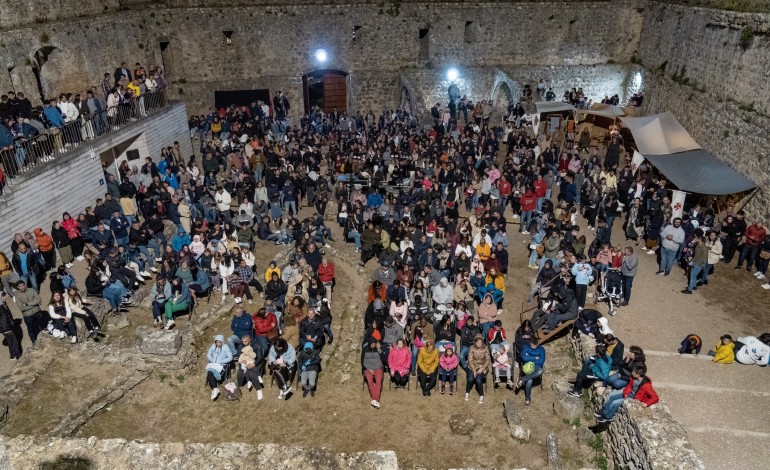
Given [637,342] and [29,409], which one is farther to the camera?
[637,342]

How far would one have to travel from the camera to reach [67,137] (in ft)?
56.6

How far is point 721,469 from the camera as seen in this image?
8586 mm

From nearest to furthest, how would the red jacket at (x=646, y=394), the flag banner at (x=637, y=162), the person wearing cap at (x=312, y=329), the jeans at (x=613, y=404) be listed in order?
the red jacket at (x=646, y=394) → the jeans at (x=613, y=404) → the person wearing cap at (x=312, y=329) → the flag banner at (x=637, y=162)

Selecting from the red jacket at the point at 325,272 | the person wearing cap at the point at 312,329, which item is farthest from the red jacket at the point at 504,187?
the person wearing cap at the point at 312,329

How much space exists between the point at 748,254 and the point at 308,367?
1248 centimetres

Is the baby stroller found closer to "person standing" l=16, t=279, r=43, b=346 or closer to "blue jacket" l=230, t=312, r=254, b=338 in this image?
"blue jacket" l=230, t=312, r=254, b=338

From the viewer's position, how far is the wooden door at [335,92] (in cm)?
3022

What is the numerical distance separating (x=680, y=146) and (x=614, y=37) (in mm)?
12522

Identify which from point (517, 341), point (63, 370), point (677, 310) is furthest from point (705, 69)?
point (63, 370)

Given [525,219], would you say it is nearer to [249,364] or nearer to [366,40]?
[249,364]

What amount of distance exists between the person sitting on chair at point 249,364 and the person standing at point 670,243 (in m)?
10.7

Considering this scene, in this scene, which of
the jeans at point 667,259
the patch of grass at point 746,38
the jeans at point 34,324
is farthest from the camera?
the patch of grass at point 746,38

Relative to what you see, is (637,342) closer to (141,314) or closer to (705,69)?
(141,314)

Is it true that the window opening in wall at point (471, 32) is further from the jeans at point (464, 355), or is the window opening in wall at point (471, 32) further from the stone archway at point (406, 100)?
the jeans at point (464, 355)
